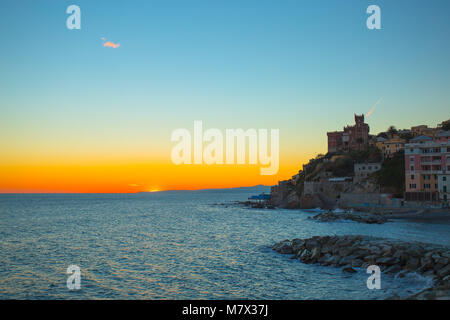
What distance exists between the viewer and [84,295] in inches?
866

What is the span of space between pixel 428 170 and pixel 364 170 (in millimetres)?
25442

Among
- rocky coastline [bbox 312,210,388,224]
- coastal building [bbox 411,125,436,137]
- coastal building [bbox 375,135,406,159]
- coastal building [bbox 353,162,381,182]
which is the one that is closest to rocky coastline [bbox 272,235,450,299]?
rocky coastline [bbox 312,210,388,224]

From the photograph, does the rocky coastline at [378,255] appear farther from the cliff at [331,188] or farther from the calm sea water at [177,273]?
the cliff at [331,188]

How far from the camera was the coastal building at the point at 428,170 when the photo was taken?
78188 mm

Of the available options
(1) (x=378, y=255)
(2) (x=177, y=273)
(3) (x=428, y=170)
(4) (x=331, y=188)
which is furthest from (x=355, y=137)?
(2) (x=177, y=273)

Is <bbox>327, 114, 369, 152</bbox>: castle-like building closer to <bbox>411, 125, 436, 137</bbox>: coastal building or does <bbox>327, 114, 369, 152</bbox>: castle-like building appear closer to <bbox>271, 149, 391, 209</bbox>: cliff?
<bbox>271, 149, 391, 209</bbox>: cliff

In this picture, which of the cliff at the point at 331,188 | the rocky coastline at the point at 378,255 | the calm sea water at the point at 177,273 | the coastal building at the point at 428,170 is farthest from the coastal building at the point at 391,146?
the rocky coastline at the point at 378,255

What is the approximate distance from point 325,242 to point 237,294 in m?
15.7

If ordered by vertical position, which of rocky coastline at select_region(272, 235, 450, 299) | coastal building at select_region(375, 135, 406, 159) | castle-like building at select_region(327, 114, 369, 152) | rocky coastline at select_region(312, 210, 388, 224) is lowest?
rocky coastline at select_region(312, 210, 388, 224)

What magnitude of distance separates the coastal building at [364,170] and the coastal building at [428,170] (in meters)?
18.9

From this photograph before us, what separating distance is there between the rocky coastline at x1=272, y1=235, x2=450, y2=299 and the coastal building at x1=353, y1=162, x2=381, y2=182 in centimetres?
7593

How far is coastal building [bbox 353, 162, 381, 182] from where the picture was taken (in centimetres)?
10354
